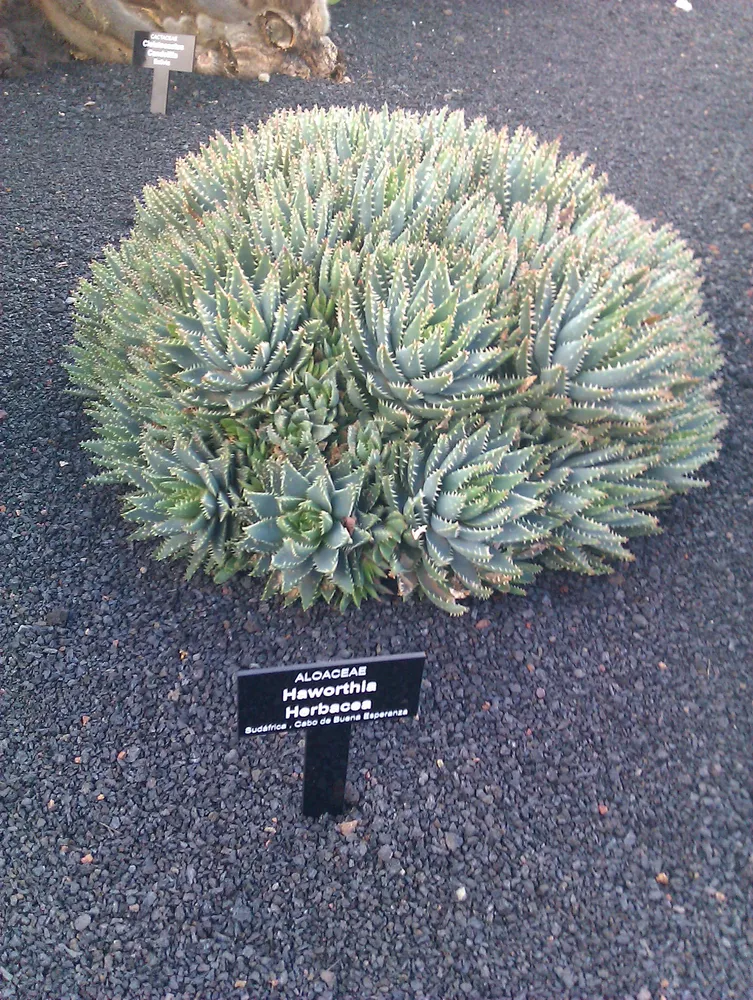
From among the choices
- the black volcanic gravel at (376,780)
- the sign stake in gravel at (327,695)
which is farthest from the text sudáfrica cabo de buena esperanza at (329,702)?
the black volcanic gravel at (376,780)

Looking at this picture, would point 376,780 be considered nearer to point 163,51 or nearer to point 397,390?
point 397,390

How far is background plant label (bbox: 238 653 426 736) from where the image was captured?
2.21 m

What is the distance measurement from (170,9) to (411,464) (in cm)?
498

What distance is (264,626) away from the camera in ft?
10.3

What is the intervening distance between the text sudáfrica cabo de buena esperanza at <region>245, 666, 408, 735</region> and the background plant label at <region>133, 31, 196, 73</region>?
4.73m

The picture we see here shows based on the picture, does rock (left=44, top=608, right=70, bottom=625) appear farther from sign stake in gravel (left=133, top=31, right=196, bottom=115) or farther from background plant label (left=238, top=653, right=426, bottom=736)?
sign stake in gravel (left=133, top=31, right=196, bottom=115)

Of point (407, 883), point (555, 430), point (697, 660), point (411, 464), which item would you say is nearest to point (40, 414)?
point (411, 464)

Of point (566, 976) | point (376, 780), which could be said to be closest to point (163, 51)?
point (376, 780)

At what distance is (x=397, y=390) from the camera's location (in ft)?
9.62

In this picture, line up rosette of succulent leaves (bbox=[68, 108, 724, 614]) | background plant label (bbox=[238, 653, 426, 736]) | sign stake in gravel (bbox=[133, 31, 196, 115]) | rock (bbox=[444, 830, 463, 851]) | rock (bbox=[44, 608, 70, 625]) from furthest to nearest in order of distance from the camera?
sign stake in gravel (bbox=[133, 31, 196, 115]) → rock (bbox=[44, 608, 70, 625]) → rosette of succulent leaves (bbox=[68, 108, 724, 614]) → rock (bbox=[444, 830, 463, 851]) → background plant label (bbox=[238, 653, 426, 736])

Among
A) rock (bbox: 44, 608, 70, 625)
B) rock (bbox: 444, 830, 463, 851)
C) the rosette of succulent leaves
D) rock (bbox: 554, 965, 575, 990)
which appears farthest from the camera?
rock (bbox: 44, 608, 70, 625)

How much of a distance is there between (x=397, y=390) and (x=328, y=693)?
108 centimetres

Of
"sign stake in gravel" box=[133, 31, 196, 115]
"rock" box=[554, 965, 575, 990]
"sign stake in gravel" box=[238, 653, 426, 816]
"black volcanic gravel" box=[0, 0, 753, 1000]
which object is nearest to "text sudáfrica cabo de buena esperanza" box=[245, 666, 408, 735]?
"sign stake in gravel" box=[238, 653, 426, 816]

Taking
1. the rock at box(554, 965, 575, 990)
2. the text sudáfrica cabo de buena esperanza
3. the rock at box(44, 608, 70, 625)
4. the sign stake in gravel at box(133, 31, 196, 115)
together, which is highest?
the sign stake in gravel at box(133, 31, 196, 115)
